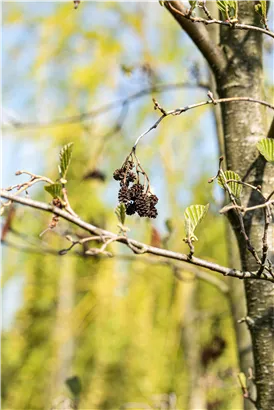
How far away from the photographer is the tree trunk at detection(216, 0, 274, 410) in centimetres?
90

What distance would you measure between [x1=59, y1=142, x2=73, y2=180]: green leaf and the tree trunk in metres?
0.36

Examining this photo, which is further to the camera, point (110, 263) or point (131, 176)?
point (110, 263)

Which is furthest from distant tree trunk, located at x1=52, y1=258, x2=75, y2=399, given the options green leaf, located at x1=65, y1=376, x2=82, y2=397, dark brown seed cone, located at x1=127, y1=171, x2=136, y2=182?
dark brown seed cone, located at x1=127, y1=171, x2=136, y2=182

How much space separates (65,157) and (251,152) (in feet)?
1.31

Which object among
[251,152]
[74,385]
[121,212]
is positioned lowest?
[74,385]

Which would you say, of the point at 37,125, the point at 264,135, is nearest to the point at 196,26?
the point at 264,135

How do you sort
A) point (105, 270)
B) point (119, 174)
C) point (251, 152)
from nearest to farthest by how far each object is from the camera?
1. point (119, 174)
2. point (251, 152)
3. point (105, 270)

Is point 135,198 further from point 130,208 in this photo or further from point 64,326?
point 64,326

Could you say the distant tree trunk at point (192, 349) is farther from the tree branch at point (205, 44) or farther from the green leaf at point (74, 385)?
the tree branch at point (205, 44)

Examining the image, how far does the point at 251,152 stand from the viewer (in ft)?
3.13

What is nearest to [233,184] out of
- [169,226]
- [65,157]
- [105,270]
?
[65,157]

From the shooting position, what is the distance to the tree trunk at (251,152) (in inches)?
35.4

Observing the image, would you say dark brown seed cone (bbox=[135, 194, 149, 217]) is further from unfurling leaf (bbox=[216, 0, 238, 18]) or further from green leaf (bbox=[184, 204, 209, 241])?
unfurling leaf (bbox=[216, 0, 238, 18])

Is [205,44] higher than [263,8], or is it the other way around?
[205,44]
